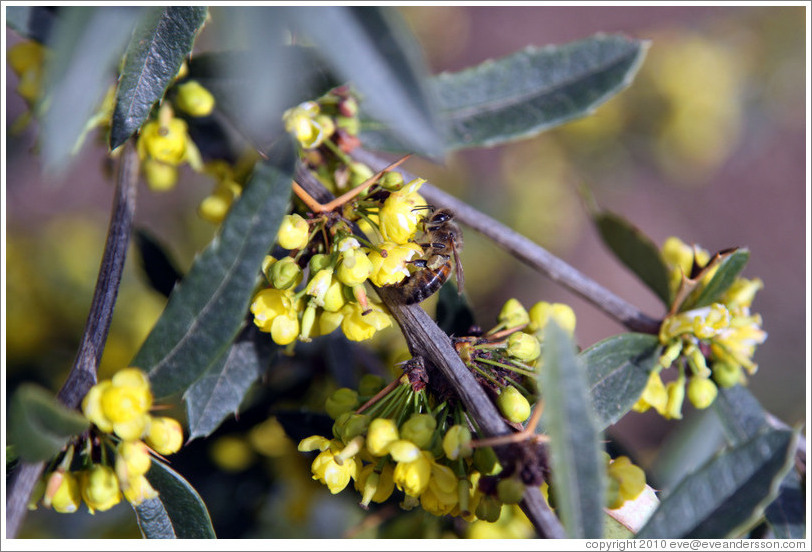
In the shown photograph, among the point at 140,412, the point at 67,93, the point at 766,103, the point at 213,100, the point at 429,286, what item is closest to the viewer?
the point at 67,93

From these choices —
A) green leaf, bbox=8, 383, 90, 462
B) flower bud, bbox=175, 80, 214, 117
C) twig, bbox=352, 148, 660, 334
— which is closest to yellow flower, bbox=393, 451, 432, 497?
green leaf, bbox=8, 383, 90, 462

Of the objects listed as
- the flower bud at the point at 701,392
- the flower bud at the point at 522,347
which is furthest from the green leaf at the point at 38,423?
the flower bud at the point at 701,392

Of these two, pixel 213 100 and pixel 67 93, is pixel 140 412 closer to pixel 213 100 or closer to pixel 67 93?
pixel 67 93

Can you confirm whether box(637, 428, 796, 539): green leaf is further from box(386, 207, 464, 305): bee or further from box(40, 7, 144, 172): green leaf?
box(40, 7, 144, 172): green leaf

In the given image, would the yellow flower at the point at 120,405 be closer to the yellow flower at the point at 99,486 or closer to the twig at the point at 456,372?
the yellow flower at the point at 99,486

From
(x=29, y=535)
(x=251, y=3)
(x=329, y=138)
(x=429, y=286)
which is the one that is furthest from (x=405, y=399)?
(x=29, y=535)

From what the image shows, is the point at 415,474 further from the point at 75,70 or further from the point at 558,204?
the point at 558,204

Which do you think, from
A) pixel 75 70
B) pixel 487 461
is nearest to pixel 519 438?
pixel 487 461
